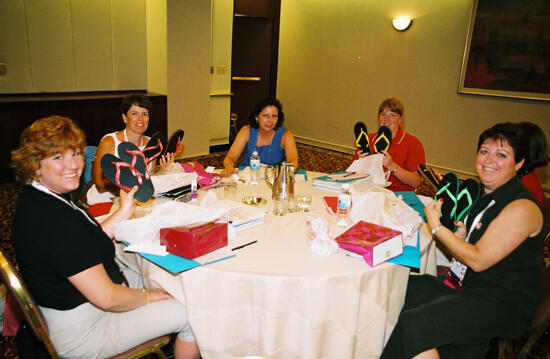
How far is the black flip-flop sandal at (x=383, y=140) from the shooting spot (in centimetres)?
299

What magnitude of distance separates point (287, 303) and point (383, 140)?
1.79m

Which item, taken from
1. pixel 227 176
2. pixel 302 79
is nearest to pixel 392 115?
pixel 227 176

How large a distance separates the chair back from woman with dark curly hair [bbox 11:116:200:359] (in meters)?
0.09

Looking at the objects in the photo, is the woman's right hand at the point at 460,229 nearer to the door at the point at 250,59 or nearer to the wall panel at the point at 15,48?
the wall panel at the point at 15,48

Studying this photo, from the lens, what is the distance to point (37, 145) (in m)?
1.49

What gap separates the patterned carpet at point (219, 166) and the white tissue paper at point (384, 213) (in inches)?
27.2

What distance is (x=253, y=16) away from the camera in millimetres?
7543

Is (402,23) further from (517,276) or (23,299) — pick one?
(23,299)

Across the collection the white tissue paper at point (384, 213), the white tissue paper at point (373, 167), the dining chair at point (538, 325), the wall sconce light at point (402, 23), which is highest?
the wall sconce light at point (402, 23)

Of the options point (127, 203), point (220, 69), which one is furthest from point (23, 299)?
point (220, 69)

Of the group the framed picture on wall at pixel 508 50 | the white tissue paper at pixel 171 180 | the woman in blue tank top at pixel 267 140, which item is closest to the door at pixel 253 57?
the framed picture on wall at pixel 508 50

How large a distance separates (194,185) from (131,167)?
19.3 inches

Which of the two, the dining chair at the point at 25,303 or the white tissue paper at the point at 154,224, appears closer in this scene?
the dining chair at the point at 25,303

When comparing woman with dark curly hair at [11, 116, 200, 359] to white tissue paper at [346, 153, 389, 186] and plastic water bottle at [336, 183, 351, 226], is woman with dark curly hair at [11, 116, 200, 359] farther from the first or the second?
white tissue paper at [346, 153, 389, 186]
